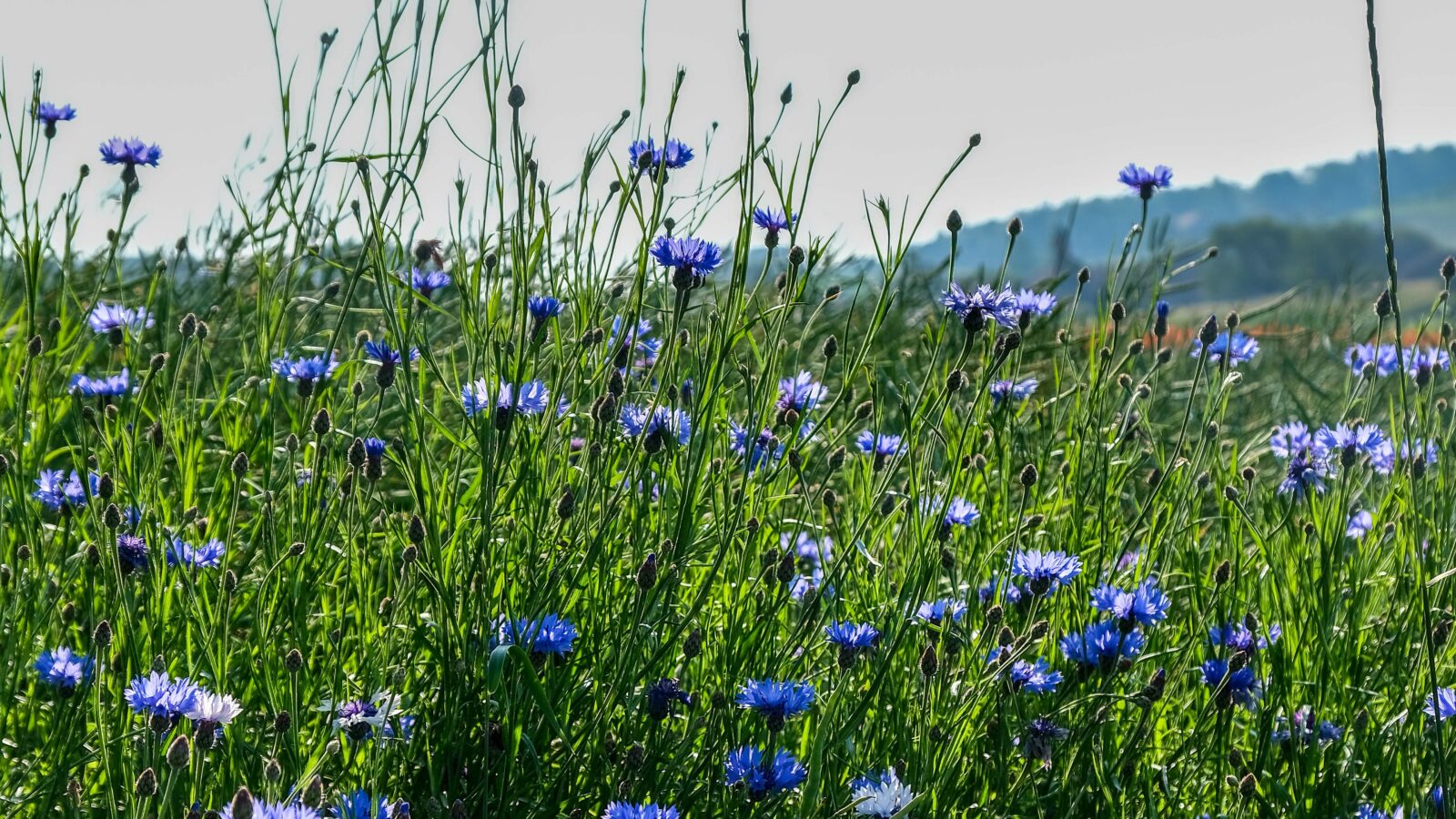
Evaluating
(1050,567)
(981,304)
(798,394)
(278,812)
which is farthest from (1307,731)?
(278,812)

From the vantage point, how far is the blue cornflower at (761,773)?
141cm

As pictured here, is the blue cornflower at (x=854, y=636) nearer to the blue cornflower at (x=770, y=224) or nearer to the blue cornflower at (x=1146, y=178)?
the blue cornflower at (x=770, y=224)

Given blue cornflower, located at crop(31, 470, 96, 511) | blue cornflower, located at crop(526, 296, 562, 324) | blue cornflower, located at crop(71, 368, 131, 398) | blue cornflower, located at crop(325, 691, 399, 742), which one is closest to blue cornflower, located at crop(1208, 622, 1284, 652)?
blue cornflower, located at crop(526, 296, 562, 324)

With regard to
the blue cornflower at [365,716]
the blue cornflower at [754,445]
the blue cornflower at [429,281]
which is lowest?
the blue cornflower at [365,716]

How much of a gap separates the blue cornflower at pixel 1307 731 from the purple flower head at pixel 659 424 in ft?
2.91

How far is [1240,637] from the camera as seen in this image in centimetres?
175

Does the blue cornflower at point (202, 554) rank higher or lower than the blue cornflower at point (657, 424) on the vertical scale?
lower

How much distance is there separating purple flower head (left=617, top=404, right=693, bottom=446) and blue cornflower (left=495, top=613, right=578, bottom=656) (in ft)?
0.80

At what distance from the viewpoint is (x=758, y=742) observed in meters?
1.62

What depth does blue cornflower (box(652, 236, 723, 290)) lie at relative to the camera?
5.03 feet

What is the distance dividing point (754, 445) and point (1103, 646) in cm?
52

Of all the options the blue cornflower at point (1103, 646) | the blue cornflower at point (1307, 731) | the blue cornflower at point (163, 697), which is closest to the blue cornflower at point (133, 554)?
the blue cornflower at point (163, 697)

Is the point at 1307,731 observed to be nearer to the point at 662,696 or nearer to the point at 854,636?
the point at 854,636

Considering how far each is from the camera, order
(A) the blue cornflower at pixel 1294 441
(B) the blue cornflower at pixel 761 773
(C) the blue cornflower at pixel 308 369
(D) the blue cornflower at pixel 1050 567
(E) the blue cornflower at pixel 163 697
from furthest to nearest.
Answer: (A) the blue cornflower at pixel 1294 441 → (C) the blue cornflower at pixel 308 369 → (D) the blue cornflower at pixel 1050 567 → (B) the blue cornflower at pixel 761 773 → (E) the blue cornflower at pixel 163 697
